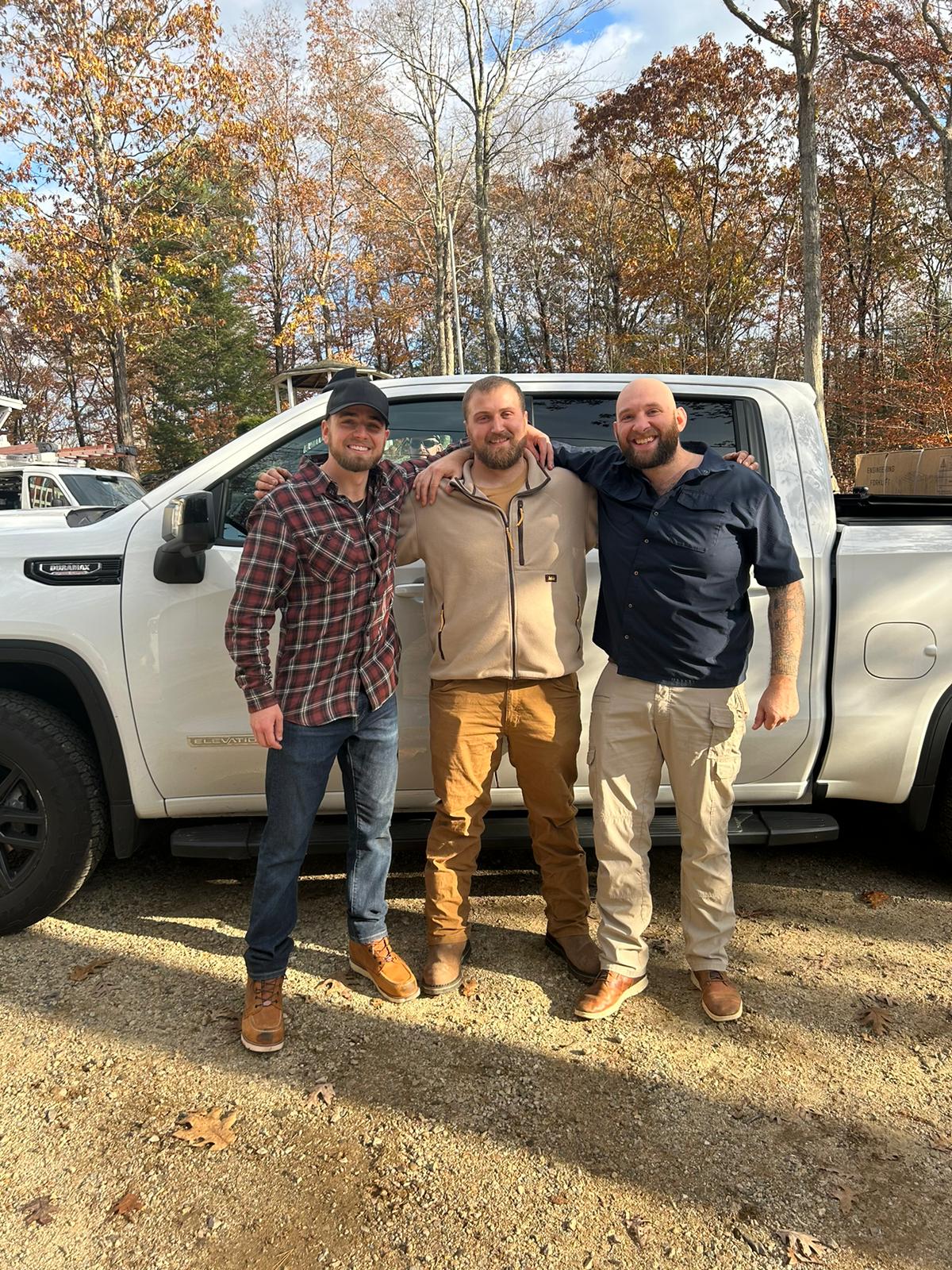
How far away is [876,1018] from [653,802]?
0.94 meters

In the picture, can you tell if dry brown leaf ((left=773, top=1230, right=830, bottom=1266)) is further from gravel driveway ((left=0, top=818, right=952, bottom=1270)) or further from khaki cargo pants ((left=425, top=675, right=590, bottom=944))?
khaki cargo pants ((left=425, top=675, right=590, bottom=944))

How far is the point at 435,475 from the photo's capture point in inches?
104

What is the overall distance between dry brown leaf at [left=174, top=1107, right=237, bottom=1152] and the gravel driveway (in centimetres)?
2

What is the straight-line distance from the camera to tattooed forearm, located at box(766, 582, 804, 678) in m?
2.59

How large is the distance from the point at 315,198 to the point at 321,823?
88.0 feet

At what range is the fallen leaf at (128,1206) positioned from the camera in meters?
1.99

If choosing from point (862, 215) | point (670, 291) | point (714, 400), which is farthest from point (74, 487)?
point (862, 215)

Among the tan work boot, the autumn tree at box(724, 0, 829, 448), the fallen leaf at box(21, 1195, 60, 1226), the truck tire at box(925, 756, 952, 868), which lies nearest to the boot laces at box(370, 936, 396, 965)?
the tan work boot

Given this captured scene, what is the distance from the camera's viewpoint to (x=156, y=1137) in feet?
7.31

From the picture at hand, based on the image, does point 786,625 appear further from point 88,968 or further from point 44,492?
point 44,492

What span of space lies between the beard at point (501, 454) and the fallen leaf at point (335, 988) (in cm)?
179

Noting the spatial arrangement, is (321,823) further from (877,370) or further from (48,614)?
(877,370)

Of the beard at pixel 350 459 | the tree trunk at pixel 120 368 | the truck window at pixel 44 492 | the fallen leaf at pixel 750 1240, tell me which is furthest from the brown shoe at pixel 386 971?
the tree trunk at pixel 120 368

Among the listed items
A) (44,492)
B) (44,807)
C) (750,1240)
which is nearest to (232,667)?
(44,807)
